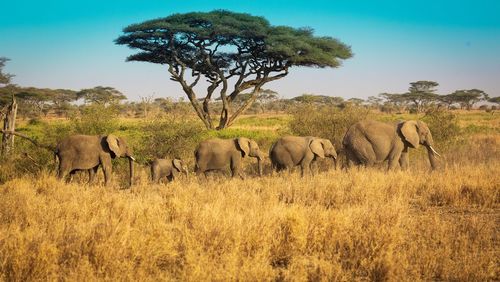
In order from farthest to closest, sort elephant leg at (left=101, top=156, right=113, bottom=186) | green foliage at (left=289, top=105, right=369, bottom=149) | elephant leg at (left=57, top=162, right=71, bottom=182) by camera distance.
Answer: green foliage at (left=289, top=105, right=369, bottom=149)
elephant leg at (left=101, top=156, right=113, bottom=186)
elephant leg at (left=57, top=162, right=71, bottom=182)

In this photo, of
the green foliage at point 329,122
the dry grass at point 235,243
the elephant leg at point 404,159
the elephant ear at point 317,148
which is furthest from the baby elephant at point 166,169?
the green foliage at point 329,122

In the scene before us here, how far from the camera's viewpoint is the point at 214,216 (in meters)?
5.12

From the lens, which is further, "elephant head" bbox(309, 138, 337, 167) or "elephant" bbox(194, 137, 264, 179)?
"elephant head" bbox(309, 138, 337, 167)

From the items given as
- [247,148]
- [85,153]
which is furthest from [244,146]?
[85,153]

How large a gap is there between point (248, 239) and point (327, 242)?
85 cm

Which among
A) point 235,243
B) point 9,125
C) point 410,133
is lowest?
point 235,243

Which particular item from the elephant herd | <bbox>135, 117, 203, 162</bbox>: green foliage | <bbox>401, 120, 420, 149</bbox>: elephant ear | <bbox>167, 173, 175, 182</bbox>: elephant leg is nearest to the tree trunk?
the elephant herd

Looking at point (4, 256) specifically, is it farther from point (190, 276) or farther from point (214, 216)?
point (214, 216)

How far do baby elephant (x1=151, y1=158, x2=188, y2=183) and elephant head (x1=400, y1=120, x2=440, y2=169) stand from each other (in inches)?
234

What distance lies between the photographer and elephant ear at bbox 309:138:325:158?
12.3m

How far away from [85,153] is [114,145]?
668mm

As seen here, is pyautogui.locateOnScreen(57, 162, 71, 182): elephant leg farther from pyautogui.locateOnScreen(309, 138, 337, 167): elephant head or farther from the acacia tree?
the acacia tree

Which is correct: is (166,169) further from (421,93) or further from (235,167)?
(421,93)

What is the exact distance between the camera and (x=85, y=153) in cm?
1020
